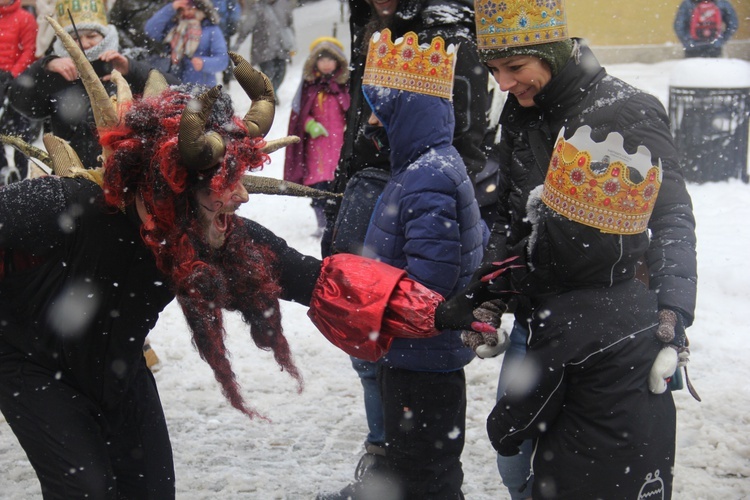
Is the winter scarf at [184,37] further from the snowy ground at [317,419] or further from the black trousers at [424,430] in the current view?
the black trousers at [424,430]

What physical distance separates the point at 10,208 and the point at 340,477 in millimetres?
2352

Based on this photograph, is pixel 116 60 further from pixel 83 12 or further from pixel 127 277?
pixel 127 277

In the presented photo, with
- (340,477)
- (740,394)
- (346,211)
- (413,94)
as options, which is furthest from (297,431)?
(740,394)

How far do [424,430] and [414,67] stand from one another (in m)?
1.43

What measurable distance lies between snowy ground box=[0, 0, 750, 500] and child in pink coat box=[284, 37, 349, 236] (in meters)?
2.11

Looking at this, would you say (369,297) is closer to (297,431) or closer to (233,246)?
(233,246)

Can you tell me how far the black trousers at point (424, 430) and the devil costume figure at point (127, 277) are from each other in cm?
54

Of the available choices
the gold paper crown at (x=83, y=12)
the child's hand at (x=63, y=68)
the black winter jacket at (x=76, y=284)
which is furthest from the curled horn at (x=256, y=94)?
the gold paper crown at (x=83, y=12)

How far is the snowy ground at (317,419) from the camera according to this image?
14.4 feet

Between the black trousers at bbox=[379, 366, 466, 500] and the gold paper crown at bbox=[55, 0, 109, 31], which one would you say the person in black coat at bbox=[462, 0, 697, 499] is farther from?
the gold paper crown at bbox=[55, 0, 109, 31]

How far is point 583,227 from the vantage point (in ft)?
9.03

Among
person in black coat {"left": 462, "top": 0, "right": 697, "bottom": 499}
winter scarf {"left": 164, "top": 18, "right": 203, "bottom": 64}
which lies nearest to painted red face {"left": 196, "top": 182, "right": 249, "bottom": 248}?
person in black coat {"left": 462, "top": 0, "right": 697, "bottom": 499}

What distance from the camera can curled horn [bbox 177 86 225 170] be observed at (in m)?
2.52

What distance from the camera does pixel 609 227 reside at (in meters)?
2.74
